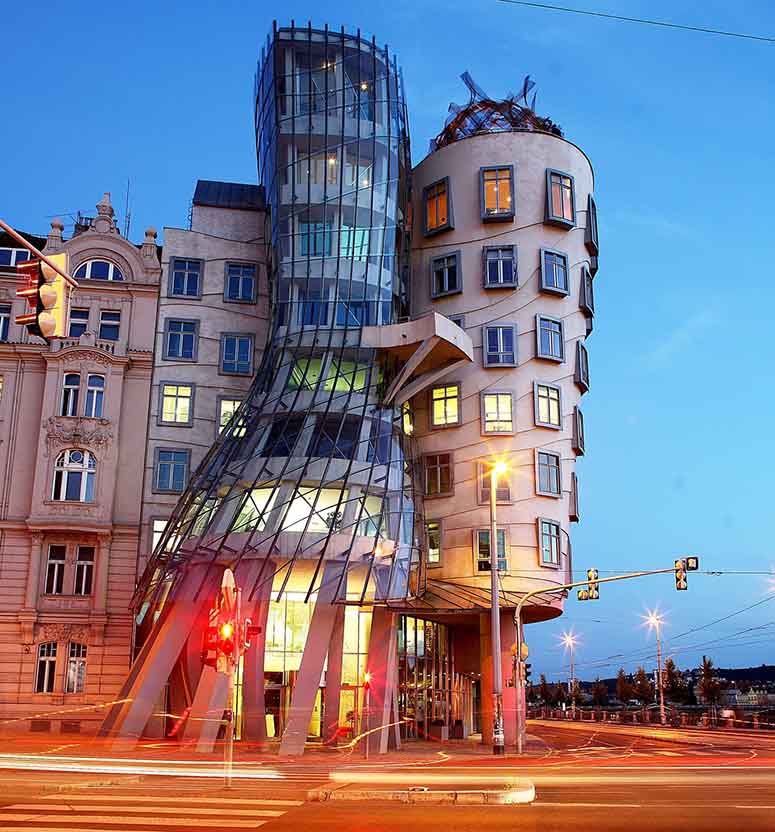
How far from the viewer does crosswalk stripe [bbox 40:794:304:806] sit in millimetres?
18281

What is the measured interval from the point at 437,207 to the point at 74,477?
2556 cm

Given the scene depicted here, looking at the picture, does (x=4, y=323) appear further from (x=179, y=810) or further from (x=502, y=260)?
(x=179, y=810)

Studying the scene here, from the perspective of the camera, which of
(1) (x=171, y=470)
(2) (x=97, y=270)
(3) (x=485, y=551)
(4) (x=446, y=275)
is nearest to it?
(3) (x=485, y=551)

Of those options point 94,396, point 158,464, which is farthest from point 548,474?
point 94,396

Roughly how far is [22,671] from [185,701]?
8672 mm

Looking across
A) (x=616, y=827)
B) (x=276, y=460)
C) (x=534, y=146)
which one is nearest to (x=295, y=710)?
(x=276, y=460)

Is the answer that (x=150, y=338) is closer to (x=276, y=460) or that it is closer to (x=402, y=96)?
(x=276, y=460)

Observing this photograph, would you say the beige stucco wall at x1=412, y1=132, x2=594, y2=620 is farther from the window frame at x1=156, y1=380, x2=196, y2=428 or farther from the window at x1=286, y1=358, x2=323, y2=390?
the window frame at x1=156, y1=380, x2=196, y2=428

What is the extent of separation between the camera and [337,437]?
1916 inches

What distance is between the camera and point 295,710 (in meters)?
40.7

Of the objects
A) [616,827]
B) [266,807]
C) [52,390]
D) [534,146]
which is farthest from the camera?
[534,146]

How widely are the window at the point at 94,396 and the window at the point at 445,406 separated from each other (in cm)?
1799

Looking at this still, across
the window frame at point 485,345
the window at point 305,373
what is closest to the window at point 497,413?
the window frame at point 485,345

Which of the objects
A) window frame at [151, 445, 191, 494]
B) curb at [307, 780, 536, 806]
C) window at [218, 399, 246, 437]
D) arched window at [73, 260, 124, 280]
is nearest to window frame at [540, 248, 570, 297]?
window at [218, 399, 246, 437]
